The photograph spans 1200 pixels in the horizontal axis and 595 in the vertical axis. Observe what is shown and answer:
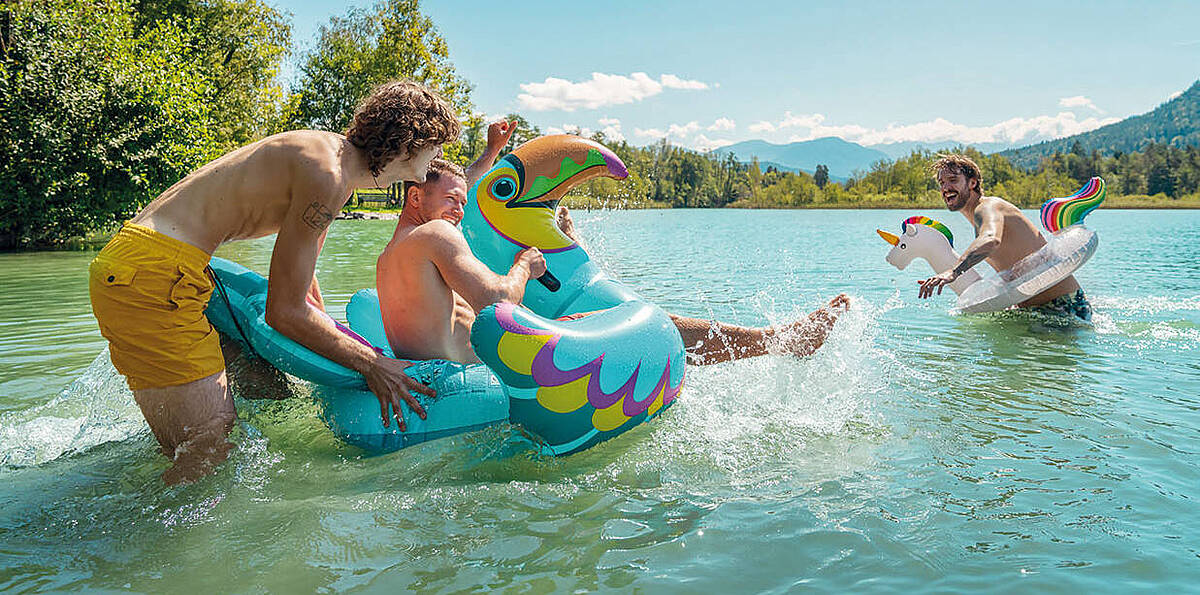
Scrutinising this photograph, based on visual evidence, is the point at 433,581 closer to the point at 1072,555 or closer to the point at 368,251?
the point at 1072,555

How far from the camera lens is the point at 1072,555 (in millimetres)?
2918

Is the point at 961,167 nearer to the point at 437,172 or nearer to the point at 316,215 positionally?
the point at 437,172

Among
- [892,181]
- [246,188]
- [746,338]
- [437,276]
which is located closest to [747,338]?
[746,338]

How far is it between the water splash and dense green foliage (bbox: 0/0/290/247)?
11.7 meters

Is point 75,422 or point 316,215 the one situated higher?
point 316,215

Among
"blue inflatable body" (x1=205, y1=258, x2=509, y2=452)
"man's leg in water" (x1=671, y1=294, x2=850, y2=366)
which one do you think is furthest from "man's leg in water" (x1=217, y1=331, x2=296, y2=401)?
"man's leg in water" (x1=671, y1=294, x2=850, y2=366)

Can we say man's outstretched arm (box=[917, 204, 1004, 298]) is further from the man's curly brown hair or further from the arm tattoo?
the arm tattoo

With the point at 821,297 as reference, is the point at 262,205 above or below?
above

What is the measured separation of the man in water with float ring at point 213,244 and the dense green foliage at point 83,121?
44.5 feet

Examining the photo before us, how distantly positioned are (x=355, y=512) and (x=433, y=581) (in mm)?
752

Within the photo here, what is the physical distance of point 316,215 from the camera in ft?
10.5

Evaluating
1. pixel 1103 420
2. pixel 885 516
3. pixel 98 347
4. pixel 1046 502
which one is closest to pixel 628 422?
Result: pixel 885 516

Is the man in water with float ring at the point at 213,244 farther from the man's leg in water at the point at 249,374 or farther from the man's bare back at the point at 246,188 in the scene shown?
the man's leg in water at the point at 249,374

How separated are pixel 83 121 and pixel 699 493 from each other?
1536 cm
